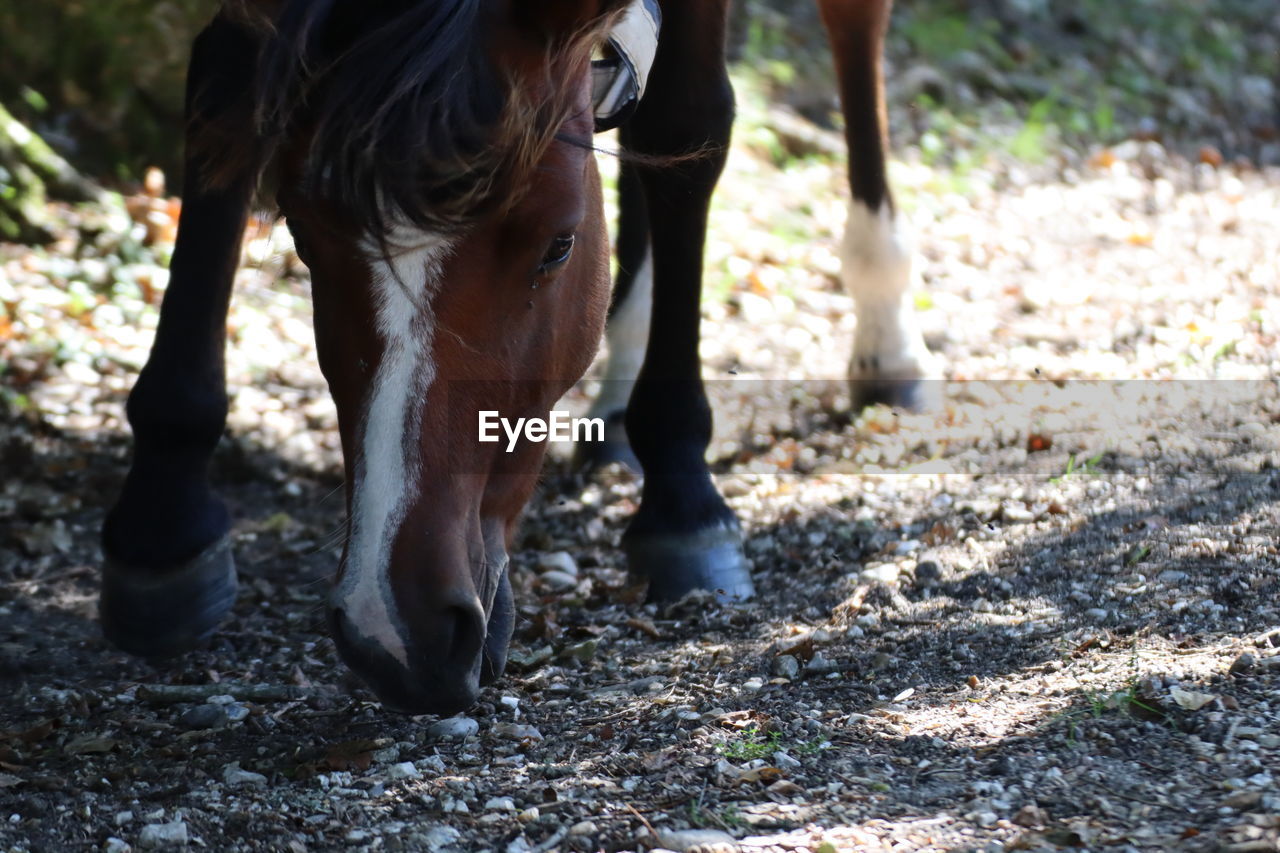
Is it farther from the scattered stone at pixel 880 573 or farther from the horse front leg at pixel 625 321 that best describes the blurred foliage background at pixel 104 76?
the scattered stone at pixel 880 573

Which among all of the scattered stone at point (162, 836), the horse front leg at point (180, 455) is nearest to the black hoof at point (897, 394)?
the horse front leg at point (180, 455)

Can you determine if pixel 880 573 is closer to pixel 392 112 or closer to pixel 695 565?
pixel 695 565

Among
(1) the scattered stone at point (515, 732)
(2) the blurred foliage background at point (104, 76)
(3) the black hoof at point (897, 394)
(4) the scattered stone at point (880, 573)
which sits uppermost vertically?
(2) the blurred foliage background at point (104, 76)

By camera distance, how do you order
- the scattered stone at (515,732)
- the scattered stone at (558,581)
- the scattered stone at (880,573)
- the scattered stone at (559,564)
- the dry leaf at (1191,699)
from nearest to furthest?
1. the dry leaf at (1191,699)
2. the scattered stone at (515,732)
3. the scattered stone at (880,573)
4. the scattered stone at (558,581)
5. the scattered stone at (559,564)

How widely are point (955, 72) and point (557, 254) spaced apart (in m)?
6.67

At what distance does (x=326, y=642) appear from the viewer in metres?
3.04

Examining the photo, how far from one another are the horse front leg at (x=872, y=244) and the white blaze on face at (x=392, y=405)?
8.86 ft

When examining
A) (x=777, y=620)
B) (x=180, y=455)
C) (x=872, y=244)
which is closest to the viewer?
(x=777, y=620)

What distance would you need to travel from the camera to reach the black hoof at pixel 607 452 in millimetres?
4273

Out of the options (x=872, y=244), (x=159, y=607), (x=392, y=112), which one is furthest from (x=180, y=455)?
(x=872, y=244)

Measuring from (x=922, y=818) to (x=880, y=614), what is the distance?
0.91 m

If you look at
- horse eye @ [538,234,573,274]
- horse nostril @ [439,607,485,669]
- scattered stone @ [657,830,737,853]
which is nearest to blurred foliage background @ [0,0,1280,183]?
horse eye @ [538,234,573,274]

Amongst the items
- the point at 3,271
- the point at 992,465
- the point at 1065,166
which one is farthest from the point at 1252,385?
the point at 3,271

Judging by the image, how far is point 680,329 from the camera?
3455 mm
